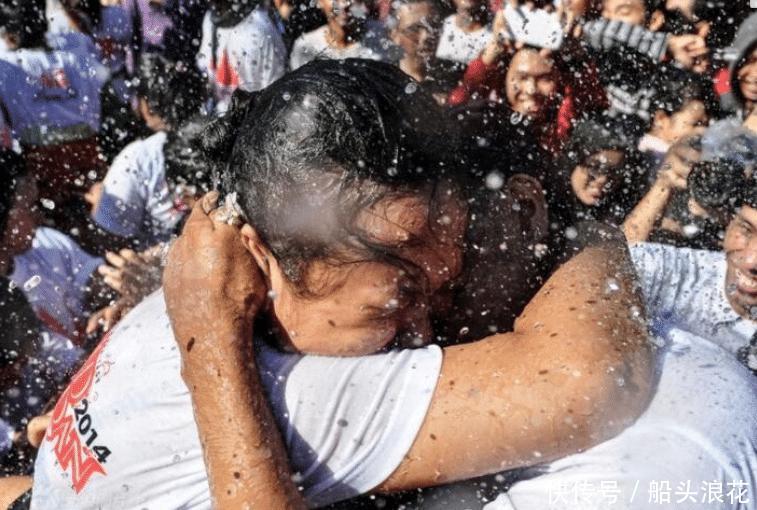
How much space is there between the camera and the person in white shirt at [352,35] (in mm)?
4418

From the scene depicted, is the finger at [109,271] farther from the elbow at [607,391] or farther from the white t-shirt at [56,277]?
the elbow at [607,391]

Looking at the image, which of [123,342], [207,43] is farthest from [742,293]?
[207,43]

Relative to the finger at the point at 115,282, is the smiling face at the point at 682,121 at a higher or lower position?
higher

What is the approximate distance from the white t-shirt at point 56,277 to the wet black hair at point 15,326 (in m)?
0.06

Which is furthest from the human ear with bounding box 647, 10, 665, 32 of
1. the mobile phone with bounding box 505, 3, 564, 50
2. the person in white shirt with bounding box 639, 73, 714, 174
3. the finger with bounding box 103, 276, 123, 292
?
the finger with bounding box 103, 276, 123, 292

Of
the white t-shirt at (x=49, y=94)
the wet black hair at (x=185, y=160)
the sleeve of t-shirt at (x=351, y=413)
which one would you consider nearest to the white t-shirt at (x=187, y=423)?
the sleeve of t-shirt at (x=351, y=413)

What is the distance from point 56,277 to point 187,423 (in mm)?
2121

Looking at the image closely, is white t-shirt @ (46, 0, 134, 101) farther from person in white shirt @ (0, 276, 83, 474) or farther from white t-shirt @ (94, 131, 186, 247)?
person in white shirt @ (0, 276, 83, 474)

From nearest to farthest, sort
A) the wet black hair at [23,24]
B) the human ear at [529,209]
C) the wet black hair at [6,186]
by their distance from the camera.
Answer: the human ear at [529,209] < the wet black hair at [6,186] < the wet black hair at [23,24]

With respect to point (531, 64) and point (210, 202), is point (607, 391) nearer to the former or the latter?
point (210, 202)

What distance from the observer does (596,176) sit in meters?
3.53

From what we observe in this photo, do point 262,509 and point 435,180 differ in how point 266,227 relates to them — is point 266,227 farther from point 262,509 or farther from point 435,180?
point 262,509

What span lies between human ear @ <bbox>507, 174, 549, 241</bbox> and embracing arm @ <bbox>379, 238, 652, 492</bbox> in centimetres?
18

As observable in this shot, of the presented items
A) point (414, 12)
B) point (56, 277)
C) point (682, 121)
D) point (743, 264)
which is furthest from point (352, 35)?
point (743, 264)
